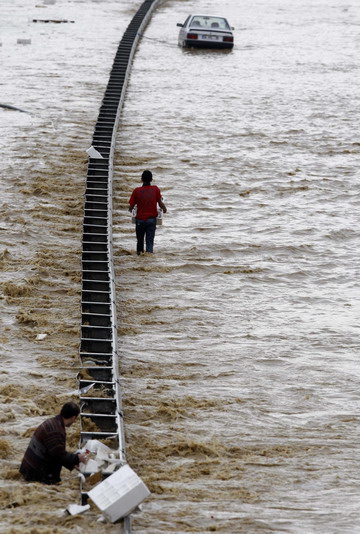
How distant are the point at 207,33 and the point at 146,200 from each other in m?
20.7

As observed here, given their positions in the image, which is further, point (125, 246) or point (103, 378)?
point (125, 246)

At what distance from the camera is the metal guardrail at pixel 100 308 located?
1128cm

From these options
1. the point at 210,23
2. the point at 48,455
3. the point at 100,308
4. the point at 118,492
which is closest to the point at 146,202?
the point at 100,308

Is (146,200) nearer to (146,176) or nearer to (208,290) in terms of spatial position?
(146,176)

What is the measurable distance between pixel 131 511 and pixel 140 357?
4.35 m

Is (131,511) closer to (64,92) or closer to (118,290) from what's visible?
(118,290)

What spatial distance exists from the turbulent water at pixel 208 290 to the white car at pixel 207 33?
8.80 ft

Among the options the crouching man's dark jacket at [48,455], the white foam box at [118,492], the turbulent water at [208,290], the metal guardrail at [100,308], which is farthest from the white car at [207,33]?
the white foam box at [118,492]

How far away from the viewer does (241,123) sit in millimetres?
27125

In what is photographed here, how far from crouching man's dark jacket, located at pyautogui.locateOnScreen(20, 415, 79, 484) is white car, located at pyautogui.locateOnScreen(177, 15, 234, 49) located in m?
27.6

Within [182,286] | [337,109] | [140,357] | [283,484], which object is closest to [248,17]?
[337,109]

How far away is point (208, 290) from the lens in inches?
626

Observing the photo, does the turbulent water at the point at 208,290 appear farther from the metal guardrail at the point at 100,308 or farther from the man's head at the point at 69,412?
the man's head at the point at 69,412

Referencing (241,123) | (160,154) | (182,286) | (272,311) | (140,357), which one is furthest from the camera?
(241,123)
